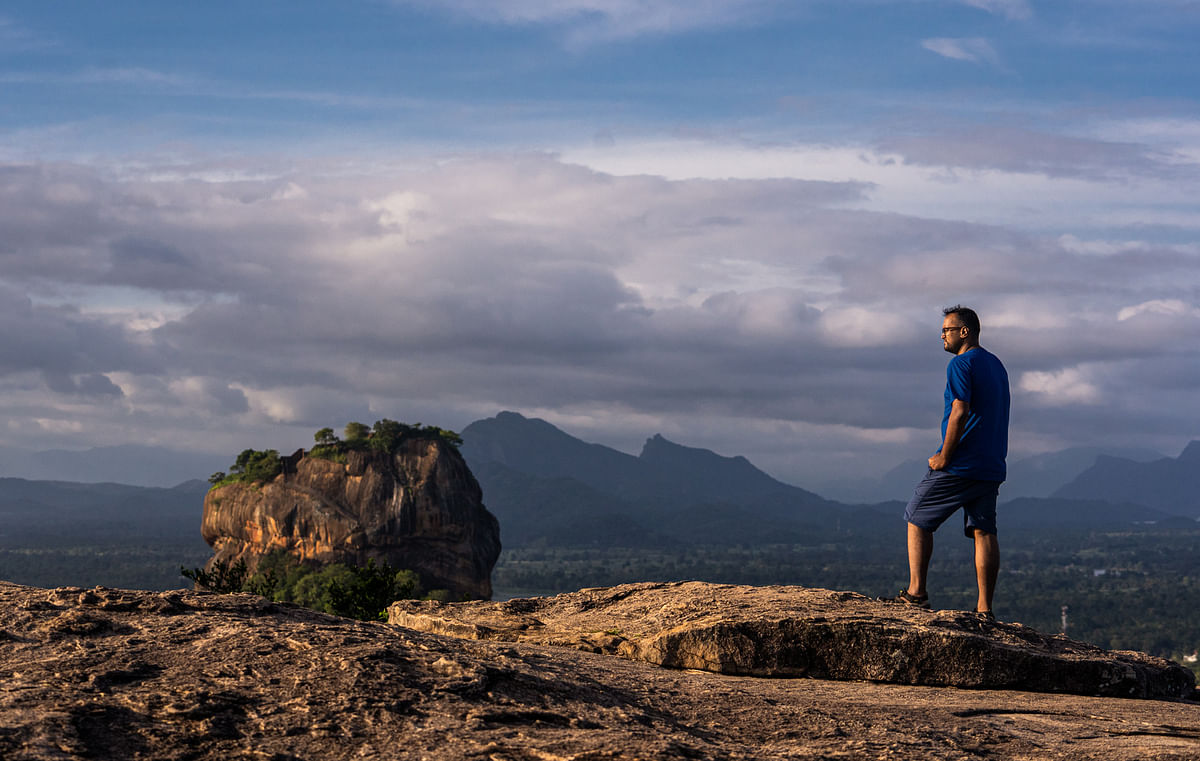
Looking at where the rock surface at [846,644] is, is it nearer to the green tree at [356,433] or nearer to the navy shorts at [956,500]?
the navy shorts at [956,500]

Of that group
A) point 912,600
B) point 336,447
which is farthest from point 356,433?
point 912,600

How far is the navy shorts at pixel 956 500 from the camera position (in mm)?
10594

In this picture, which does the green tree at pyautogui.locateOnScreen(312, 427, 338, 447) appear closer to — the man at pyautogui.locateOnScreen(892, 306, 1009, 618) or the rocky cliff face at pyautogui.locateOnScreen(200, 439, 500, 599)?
the rocky cliff face at pyautogui.locateOnScreen(200, 439, 500, 599)

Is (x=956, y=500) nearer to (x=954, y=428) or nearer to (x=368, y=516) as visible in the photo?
(x=954, y=428)

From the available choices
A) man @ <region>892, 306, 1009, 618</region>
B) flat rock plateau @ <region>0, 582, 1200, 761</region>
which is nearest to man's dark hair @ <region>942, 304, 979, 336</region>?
man @ <region>892, 306, 1009, 618</region>

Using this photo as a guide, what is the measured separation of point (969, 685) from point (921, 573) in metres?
1.63

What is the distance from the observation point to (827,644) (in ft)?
30.2

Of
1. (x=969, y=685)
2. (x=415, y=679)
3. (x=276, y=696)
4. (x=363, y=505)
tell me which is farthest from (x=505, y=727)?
(x=363, y=505)

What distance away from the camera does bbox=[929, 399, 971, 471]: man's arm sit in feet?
34.1

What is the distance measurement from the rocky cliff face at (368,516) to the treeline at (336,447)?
2.70 feet

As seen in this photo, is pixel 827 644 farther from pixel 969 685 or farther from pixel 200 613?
pixel 200 613

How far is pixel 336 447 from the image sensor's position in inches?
3871

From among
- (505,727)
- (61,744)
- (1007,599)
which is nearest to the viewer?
(61,744)

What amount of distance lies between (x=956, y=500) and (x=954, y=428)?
2.51 feet
